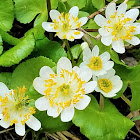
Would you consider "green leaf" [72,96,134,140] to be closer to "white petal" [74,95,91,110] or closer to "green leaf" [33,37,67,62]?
"white petal" [74,95,91,110]

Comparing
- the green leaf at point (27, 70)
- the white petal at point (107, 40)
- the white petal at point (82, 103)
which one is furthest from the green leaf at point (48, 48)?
the white petal at point (82, 103)

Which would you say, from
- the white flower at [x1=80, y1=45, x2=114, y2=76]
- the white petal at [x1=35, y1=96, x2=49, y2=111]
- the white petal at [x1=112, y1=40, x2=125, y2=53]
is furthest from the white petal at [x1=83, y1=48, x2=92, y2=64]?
the white petal at [x1=35, y1=96, x2=49, y2=111]

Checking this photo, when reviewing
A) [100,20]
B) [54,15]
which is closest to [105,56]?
[100,20]

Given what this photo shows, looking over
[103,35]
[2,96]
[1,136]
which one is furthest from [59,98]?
[1,136]

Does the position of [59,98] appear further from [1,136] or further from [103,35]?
[1,136]

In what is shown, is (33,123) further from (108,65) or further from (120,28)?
(120,28)

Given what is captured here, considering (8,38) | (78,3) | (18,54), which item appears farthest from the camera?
(78,3)
